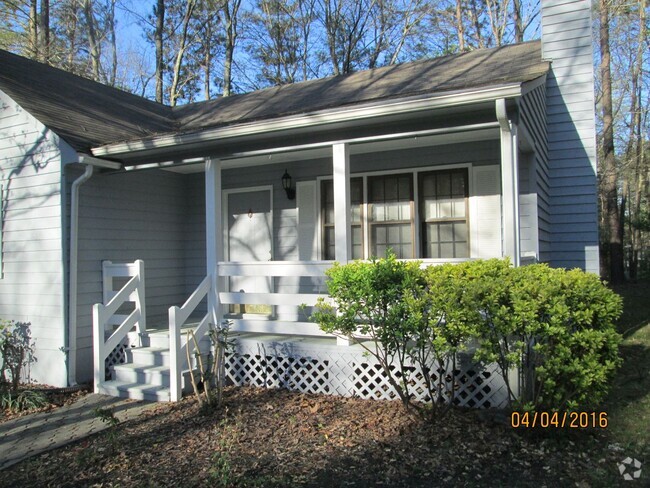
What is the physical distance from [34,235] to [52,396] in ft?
7.04

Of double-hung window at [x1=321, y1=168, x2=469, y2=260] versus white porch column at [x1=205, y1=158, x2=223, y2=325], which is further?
double-hung window at [x1=321, y1=168, x2=469, y2=260]

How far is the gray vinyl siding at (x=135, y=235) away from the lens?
677cm

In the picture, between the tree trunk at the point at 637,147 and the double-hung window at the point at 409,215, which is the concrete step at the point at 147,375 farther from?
the tree trunk at the point at 637,147

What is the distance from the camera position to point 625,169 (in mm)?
21062

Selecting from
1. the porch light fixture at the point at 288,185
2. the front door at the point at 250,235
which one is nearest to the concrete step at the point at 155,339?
the front door at the point at 250,235

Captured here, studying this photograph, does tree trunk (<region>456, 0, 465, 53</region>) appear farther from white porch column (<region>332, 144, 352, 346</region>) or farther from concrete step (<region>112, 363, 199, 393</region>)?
concrete step (<region>112, 363, 199, 393</region>)

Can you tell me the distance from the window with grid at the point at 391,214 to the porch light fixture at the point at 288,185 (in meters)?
1.25

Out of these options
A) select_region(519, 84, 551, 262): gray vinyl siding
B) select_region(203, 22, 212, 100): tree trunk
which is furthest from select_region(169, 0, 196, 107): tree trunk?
select_region(519, 84, 551, 262): gray vinyl siding

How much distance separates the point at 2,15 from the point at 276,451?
62.8 ft

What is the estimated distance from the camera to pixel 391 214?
24.7 ft

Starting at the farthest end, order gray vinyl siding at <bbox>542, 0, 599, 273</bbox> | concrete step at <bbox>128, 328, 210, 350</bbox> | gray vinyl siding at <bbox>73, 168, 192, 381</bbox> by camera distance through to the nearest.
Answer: gray vinyl siding at <bbox>542, 0, 599, 273</bbox> → gray vinyl siding at <bbox>73, 168, 192, 381</bbox> → concrete step at <bbox>128, 328, 210, 350</bbox>

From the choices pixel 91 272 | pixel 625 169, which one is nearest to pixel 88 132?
pixel 91 272

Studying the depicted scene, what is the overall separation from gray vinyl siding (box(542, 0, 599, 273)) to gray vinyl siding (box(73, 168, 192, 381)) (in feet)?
19.4

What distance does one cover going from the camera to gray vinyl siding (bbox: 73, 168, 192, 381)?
6.77m
